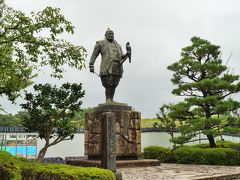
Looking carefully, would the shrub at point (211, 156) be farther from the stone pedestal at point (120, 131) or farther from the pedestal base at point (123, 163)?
the stone pedestal at point (120, 131)

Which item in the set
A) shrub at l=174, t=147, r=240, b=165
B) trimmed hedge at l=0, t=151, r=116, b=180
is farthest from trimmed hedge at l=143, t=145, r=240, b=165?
trimmed hedge at l=0, t=151, r=116, b=180

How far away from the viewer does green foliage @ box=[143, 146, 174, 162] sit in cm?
1468

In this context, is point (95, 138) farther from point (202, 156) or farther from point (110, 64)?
point (202, 156)

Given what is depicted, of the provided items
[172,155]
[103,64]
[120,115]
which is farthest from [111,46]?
[172,155]

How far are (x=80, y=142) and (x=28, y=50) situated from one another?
15.0 m

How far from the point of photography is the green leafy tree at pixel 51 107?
1097cm

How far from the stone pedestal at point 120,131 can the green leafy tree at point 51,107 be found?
112 cm

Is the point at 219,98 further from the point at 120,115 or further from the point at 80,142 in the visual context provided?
the point at 80,142

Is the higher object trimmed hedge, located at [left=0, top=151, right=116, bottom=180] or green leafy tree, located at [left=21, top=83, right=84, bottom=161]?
green leafy tree, located at [left=21, top=83, right=84, bottom=161]

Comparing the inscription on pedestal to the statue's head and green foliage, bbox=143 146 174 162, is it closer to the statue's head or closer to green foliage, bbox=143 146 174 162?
the statue's head

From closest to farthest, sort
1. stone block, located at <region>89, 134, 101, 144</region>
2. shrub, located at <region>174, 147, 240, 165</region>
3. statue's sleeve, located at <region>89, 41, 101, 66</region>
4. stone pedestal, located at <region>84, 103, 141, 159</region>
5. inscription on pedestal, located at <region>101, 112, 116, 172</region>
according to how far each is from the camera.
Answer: inscription on pedestal, located at <region>101, 112, 116, 172</region>, stone pedestal, located at <region>84, 103, 141, 159</region>, stone block, located at <region>89, 134, 101, 144</region>, statue's sleeve, located at <region>89, 41, 101, 66</region>, shrub, located at <region>174, 147, 240, 165</region>

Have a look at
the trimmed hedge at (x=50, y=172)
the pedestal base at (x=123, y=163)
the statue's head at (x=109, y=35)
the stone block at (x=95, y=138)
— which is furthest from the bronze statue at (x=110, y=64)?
the trimmed hedge at (x=50, y=172)

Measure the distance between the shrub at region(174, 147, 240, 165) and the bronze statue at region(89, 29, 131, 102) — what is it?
174 inches

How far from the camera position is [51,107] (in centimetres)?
1111
